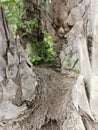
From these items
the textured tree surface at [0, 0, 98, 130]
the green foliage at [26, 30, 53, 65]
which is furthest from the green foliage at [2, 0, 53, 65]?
the textured tree surface at [0, 0, 98, 130]

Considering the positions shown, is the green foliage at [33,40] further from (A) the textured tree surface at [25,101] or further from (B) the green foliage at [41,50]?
(A) the textured tree surface at [25,101]

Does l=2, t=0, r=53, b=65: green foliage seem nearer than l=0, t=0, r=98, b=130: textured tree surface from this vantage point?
No

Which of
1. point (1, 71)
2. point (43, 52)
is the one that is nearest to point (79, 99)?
point (1, 71)

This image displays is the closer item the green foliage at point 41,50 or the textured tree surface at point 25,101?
the textured tree surface at point 25,101

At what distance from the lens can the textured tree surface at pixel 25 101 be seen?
3.42 ft

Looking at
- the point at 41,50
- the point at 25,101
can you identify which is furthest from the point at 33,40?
the point at 25,101

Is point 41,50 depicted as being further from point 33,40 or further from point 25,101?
point 25,101

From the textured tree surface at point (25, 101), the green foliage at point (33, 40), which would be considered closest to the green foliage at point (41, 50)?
the green foliage at point (33, 40)

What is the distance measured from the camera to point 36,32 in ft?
5.72

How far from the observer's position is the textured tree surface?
104cm

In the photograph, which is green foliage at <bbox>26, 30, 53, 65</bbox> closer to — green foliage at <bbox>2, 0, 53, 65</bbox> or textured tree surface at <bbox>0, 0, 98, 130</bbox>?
green foliage at <bbox>2, 0, 53, 65</bbox>

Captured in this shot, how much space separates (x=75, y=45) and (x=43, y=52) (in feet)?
1.76

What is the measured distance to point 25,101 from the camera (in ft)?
3.58

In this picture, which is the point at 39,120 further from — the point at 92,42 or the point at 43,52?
the point at 43,52
